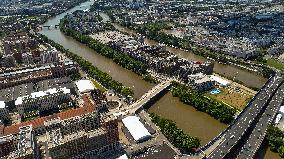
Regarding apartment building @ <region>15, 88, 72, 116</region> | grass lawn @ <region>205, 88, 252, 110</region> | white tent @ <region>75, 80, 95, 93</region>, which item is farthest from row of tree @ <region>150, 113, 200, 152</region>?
apartment building @ <region>15, 88, 72, 116</region>

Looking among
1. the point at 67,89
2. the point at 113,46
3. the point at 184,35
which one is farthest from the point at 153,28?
the point at 67,89

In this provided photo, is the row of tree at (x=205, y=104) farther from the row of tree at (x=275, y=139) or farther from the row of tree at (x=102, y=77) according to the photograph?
the row of tree at (x=102, y=77)

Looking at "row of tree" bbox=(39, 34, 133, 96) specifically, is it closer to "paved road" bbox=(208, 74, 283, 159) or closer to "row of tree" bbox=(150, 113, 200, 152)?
"row of tree" bbox=(150, 113, 200, 152)

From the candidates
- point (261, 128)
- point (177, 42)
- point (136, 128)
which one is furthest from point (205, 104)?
point (177, 42)

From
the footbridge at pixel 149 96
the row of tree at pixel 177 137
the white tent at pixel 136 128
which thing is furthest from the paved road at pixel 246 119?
the footbridge at pixel 149 96

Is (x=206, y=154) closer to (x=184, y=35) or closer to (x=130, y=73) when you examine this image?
(x=130, y=73)

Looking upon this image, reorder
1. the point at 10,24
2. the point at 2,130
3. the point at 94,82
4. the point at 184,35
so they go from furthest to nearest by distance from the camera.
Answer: the point at 10,24, the point at 184,35, the point at 94,82, the point at 2,130
